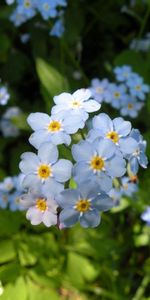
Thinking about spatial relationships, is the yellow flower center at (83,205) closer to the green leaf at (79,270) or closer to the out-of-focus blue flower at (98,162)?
the out-of-focus blue flower at (98,162)

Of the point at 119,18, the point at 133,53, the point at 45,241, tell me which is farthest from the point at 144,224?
the point at 119,18

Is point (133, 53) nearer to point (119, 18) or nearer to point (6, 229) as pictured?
point (119, 18)

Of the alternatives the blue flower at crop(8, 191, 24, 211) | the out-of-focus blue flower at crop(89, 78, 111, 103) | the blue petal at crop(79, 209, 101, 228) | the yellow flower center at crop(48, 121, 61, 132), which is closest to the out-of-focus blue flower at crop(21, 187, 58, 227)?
the blue petal at crop(79, 209, 101, 228)

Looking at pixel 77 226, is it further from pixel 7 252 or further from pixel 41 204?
pixel 41 204

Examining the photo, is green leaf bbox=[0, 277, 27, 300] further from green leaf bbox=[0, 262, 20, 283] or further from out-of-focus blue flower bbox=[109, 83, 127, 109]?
out-of-focus blue flower bbox=[109, 83, 127, 109]

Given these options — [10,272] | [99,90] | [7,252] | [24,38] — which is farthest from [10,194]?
[24,38]
